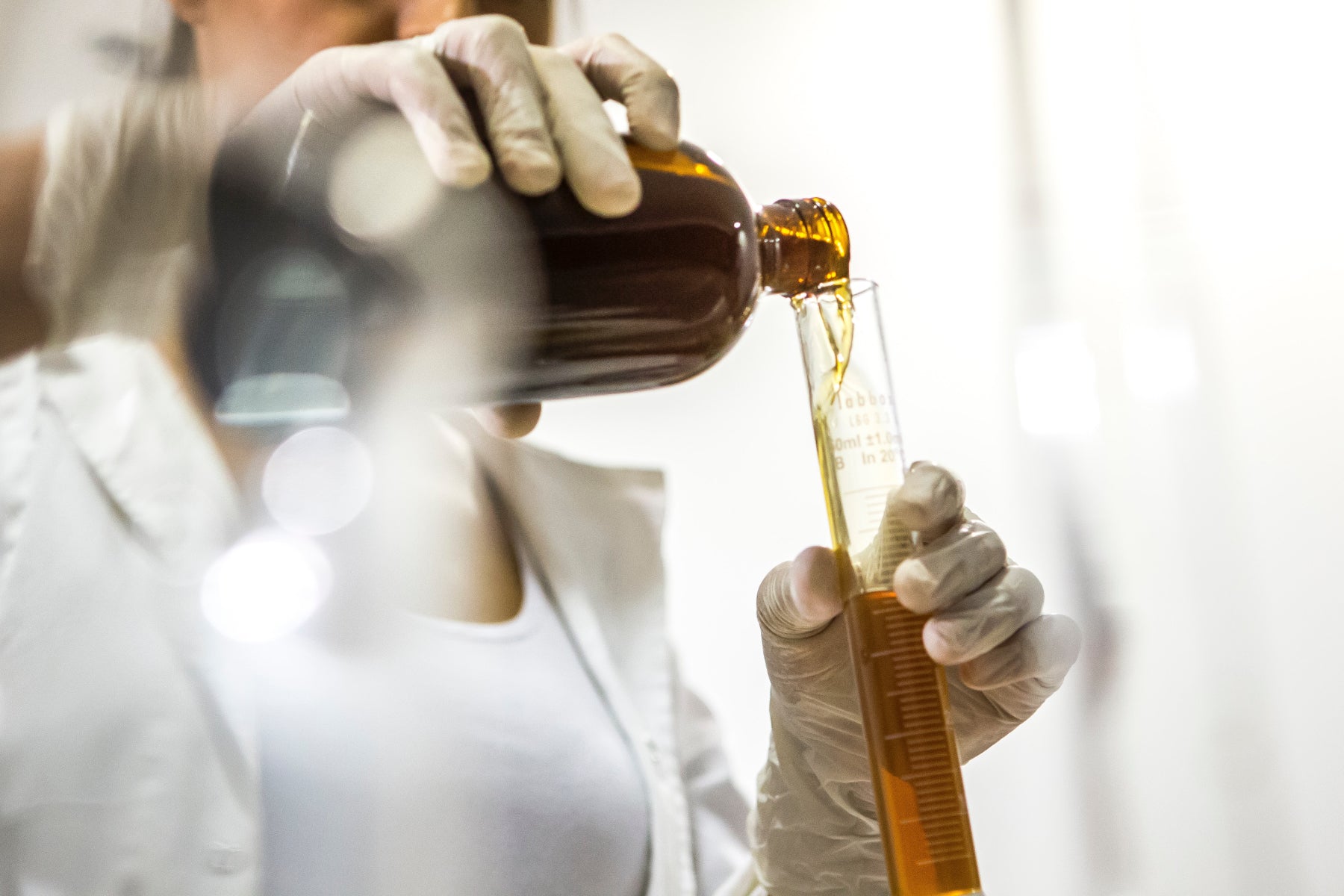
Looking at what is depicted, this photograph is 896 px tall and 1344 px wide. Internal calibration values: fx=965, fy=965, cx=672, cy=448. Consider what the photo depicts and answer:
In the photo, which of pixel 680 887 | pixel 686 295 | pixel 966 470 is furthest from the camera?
pixel 966 470

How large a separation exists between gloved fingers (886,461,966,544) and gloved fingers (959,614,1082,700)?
105 mm

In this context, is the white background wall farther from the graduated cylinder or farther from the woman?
the graduated cylinder

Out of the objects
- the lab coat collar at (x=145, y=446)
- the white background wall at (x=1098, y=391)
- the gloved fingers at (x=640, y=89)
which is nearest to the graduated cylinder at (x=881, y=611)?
the gloved fingers at (x=640, y=89)

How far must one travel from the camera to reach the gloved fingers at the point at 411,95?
→ 450 millimetres

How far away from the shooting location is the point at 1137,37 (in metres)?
1.38

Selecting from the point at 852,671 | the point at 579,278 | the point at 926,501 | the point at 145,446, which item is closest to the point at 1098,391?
the point at 852,671

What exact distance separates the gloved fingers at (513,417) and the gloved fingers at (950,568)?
0.27m

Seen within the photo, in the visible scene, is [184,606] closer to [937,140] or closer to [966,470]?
[966,470]

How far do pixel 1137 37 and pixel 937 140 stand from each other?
34 cm

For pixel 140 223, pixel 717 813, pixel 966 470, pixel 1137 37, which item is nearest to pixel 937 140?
pixel 1137 37

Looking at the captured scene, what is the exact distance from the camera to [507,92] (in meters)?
0.48

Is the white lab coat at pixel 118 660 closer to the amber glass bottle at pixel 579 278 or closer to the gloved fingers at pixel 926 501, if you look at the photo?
the amber glass bottle at pixel 579 278

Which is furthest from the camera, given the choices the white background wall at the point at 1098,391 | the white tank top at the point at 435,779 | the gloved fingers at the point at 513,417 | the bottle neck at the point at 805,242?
the white background wall at the point at 1098,391

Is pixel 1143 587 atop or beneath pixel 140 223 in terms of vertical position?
beneath
